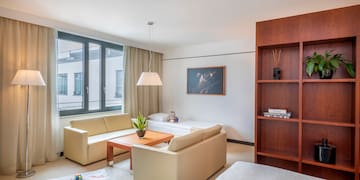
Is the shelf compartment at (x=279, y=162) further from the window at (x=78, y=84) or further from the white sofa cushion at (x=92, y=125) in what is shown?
the window at (x=78, y=84)

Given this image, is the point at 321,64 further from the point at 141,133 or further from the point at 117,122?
the point at 117,122

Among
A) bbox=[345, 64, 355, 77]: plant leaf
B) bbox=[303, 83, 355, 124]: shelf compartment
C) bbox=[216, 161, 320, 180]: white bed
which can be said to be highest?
bbox=[345, 64, 355, 77]: plant leaf

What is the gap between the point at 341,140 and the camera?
8.35ft

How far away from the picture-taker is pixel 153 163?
247 centimetres

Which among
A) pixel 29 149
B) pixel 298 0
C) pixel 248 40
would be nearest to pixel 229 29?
pixel 248 40

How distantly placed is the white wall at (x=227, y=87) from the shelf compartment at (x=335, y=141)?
1967 millimetres

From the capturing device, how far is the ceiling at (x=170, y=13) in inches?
111

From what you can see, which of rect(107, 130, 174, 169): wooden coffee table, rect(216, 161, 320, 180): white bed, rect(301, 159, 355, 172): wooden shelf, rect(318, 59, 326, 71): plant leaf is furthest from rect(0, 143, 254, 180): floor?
rect(318, 59, 326, 71): plant leaf

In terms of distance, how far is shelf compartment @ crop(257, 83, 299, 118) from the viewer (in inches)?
111

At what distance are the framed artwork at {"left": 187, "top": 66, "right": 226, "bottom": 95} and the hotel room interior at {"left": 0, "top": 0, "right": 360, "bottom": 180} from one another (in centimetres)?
4

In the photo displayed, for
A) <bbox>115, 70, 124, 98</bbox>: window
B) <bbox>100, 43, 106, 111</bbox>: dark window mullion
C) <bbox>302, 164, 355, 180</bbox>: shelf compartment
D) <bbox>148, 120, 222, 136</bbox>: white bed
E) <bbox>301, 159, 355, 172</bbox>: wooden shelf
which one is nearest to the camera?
<bbox>301, 159, 355, 172</bbox>: wooden shelf

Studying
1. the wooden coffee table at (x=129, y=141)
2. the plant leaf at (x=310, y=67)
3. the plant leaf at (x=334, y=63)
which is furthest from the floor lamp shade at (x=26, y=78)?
the plant leaf at (x=334, y=63)

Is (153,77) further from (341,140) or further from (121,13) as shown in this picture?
(341,140)

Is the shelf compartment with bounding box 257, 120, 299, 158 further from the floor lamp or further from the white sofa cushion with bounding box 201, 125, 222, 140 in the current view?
the floor lamp
